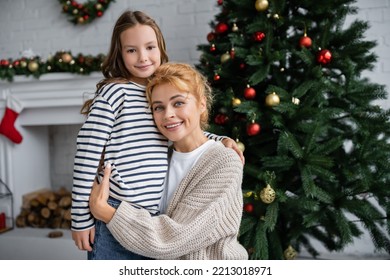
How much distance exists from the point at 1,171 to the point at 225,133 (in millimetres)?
1863

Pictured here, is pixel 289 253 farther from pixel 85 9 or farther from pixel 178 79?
pixel 85 9

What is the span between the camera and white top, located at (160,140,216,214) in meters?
1.05

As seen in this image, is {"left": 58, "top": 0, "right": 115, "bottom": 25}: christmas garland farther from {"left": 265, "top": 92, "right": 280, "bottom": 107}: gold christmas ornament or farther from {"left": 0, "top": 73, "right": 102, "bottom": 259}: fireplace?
{"left": 265, "top": 92, "right": 280, "bottom": 107}: gold christmas ornament

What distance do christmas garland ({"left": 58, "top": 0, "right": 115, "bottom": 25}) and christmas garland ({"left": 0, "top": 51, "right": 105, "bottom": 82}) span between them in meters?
0.32

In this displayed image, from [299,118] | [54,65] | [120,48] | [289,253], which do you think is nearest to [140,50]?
[120,48]

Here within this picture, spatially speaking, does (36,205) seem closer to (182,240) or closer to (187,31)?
(187,31)

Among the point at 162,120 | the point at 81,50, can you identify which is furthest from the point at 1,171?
the point at 162,120

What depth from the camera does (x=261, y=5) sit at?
162cm

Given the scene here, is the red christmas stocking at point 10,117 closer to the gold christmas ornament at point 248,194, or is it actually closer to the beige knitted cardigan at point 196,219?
the gold christmas ornament at point 248,194

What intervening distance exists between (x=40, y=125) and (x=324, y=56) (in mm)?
2160

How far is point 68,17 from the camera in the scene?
2699 millimetres

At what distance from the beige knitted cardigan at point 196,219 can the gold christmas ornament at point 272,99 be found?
0.56 meters

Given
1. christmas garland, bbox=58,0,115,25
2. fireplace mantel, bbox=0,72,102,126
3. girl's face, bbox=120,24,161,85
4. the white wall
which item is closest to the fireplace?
fireplace mantel, bbox=0,72,102,126
